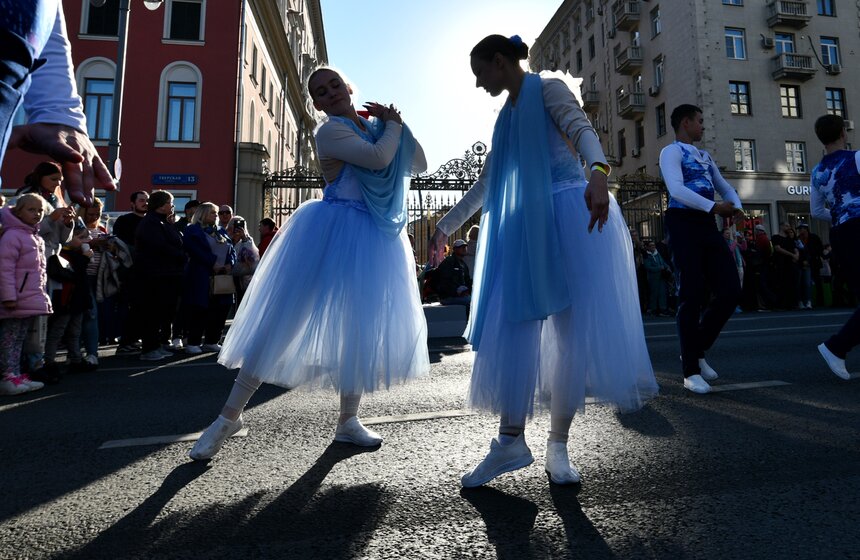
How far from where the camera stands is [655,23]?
3272 centimetres

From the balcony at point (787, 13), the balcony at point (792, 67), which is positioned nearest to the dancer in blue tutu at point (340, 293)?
the balcony at point (792, 67)

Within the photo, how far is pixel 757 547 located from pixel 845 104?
3764cm

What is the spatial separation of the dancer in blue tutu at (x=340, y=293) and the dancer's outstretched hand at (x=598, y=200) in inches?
45.3

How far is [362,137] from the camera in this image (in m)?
3.12

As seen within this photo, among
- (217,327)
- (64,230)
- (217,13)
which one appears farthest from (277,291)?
(217,13)

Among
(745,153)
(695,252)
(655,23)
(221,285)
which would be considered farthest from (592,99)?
(695,252)

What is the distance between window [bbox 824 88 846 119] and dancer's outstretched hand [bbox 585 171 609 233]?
3615cm

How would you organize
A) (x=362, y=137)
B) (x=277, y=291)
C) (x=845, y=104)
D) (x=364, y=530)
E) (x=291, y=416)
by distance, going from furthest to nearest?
(x=845, y=104) → (x=291, y=416) → (x=362, y=137) → (x=277, y=291) → (x=364, y=530)

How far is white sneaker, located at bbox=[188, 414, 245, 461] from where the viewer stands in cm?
278

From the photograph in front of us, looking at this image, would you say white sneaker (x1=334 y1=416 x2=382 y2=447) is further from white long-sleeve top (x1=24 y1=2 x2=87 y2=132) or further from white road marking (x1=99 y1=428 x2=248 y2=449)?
white long-sleeve top (x1=24 y1=2 x2=87 y2=132)

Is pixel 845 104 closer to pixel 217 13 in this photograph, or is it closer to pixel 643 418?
pixel 217 13

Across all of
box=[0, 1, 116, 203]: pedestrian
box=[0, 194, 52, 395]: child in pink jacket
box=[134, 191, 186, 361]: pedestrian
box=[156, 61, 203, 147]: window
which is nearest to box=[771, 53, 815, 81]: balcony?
box=[156, 61, 203, 147]: window

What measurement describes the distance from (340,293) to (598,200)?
1.33m

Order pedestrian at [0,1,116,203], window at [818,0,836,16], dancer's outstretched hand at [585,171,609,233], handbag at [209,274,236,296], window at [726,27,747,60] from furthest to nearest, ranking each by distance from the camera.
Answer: window at [818,0,836,16] < window at [726,27,747,60] < handbag at [209,274,236,296] < dancer's outstretched hand at [585,171,609,233] < pedestrian at [0,1,116,203]
